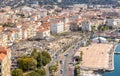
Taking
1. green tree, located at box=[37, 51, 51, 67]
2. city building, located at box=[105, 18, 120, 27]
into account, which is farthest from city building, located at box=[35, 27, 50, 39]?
green tree, located at box=[37, 51, 51, 67]

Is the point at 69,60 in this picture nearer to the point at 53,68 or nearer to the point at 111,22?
the point at 53,68

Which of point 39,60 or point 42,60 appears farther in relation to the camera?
point 42,60

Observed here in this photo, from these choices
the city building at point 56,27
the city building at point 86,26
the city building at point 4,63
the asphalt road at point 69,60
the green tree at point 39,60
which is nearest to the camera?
the city building at point 4,63

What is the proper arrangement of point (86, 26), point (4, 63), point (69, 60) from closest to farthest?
point (4, 63) → point (69, 60) → point (86, 26)

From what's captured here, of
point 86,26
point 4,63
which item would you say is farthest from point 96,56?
Result: point 86,26

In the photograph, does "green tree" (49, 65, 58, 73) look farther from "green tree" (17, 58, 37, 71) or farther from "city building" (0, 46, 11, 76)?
"city building" (0, 46, 11, 76)

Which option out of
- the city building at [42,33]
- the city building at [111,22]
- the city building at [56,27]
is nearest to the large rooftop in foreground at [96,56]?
the city building at [42,33]

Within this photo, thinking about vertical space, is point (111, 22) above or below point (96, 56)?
above

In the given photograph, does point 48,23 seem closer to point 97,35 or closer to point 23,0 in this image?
point 97,35

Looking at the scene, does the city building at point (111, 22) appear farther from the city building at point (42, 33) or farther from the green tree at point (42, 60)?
the green tree at point (42, 60)
